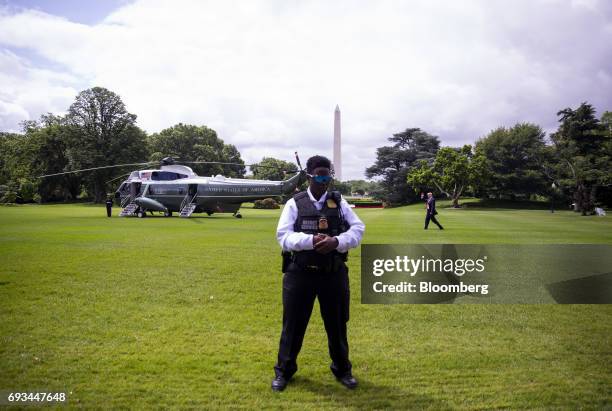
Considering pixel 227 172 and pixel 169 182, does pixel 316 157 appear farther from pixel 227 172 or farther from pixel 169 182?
pixel 227 172

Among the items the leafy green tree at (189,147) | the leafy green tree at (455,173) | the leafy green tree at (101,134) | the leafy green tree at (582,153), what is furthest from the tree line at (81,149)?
the leafy green tree at (582,153)

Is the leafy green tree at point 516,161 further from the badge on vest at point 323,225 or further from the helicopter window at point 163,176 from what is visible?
the badge on vest at point 323,225

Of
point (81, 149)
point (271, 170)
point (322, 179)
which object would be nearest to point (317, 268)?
point (322, 179)

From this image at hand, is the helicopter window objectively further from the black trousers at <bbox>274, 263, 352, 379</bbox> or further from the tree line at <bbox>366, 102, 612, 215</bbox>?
the tree line at <bbox>366, 102, 612, 215</bbox>

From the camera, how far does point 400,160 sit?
295 ft

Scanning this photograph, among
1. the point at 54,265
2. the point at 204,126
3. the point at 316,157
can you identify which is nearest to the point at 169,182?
the point at 54,265

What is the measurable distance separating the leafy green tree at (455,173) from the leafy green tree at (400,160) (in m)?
14.4

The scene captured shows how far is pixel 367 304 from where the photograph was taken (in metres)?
8.51

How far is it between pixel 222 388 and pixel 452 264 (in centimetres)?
666

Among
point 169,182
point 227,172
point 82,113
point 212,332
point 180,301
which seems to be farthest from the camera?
point 227,172

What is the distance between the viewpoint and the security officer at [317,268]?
4.79 m

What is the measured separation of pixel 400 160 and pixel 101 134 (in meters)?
55.0

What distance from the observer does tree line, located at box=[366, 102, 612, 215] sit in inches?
2056

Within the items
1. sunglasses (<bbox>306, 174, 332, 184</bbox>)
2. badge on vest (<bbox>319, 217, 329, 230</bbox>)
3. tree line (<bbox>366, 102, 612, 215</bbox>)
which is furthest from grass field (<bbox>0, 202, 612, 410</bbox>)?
tree line (<bbox>366, 102, 612, 215</bbox>)
